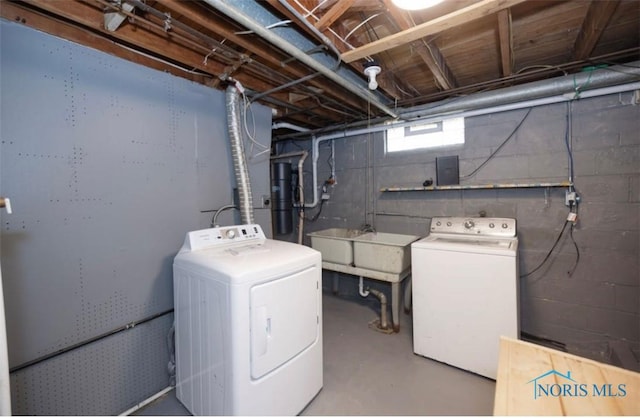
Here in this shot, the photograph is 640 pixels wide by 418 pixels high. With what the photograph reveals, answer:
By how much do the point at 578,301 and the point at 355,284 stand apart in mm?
2192

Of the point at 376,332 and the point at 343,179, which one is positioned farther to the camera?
the point at 343,179

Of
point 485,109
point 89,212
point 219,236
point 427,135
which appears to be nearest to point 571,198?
point 485,109

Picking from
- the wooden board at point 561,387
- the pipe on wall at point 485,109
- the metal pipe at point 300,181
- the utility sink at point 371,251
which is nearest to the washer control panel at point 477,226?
the utility sink at point 371,251

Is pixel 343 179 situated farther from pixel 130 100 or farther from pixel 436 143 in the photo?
pixel 130 100

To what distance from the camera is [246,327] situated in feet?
4.49

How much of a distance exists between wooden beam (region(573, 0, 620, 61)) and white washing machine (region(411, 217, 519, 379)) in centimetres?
136

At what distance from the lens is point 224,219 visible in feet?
7.68

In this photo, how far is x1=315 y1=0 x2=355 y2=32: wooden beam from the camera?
1313mm

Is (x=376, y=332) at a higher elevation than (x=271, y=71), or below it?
below

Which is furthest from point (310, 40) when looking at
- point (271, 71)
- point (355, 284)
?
point (355, 284)

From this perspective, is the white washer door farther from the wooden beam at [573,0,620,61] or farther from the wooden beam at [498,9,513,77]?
the wooden beam at [573,0,620,61]

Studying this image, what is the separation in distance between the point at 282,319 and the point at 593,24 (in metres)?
2.53

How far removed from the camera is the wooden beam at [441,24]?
1.24 m

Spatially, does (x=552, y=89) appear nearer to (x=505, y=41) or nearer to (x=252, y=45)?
(x=505, y=41)
